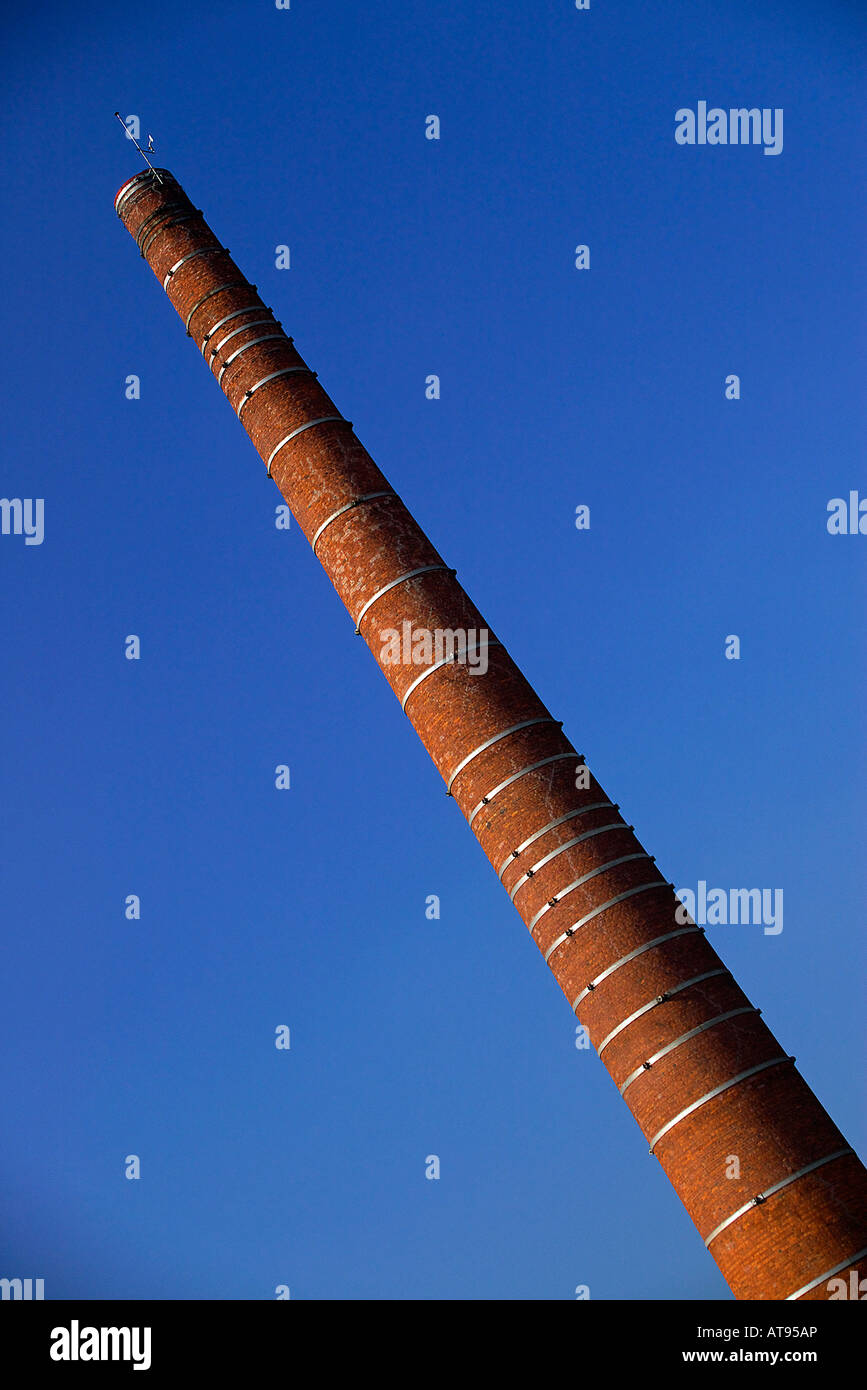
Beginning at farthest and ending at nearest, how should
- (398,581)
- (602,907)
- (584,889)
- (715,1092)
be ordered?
(398,581) → (584,889) → (602,907) → (715,1092)

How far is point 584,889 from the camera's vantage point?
16.1 meters

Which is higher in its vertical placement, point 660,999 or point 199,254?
point 199,254

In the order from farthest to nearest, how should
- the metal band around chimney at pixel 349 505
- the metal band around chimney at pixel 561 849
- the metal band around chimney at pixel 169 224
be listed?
1. the metal band around chimney at pixel 169 224
2. the metal band around chimney at pixel 349 505
3. the metal band around chimney at pixel 561 849

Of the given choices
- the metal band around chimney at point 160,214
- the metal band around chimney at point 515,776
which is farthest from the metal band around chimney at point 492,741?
the metal band around chimney at point 160,214

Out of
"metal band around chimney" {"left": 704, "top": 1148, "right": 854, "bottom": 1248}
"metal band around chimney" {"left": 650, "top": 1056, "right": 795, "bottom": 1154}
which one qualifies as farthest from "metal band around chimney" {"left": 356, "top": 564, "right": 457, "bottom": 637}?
"metal band around chimney" {"left": 704, "top": 1148, "right": 854, "bottom": 1248}

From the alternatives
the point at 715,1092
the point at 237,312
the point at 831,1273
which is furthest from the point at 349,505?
the point at 831,1273

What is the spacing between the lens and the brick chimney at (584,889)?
13922 mm

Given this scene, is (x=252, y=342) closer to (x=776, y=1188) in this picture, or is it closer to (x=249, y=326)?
(x=249, y=326)

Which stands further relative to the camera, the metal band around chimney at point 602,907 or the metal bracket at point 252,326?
the metal bracket at point 252,326

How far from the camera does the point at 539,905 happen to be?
54.2ft

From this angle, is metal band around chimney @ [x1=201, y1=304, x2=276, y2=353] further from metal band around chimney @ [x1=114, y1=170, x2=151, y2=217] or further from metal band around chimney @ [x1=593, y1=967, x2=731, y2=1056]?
metal band around chimney @ [x1=593, y1=967, x2=731, y2=1056]

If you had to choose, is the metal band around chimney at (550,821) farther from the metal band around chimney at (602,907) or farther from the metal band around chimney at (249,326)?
the metal band around chimney at (249,326)
